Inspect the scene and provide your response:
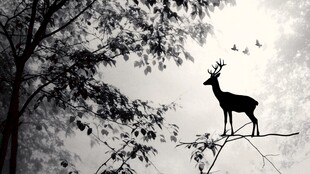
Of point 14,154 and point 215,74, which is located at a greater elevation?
point 14,154

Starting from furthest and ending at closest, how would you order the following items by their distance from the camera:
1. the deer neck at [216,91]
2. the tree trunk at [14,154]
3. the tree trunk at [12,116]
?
1. the tree trunk at [14,154]
2. the tree trunk at [12,116]
3. the deer neck at [216,91]

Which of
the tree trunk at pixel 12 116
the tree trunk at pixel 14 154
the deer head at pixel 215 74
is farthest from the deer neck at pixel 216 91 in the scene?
the tree trunk at pixel 14 154

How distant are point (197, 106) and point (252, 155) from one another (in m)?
11.8

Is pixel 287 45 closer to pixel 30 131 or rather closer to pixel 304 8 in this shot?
pixel 304 8

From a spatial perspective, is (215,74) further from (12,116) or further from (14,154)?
(14,154)

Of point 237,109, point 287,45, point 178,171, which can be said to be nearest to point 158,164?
point 178,171

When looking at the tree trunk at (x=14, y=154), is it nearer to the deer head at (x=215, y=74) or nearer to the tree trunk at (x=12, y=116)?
the tree trunk at (x=12, y=116)

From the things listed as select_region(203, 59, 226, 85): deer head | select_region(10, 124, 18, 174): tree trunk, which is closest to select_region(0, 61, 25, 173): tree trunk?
select_region(10, 124, 18, 174): tree trunk

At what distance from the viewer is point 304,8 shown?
60.3 feet

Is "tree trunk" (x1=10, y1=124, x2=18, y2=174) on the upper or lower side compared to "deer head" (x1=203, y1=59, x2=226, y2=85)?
upper

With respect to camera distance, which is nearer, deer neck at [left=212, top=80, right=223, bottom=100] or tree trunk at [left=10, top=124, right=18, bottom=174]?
deer neck at [left=212, top=80, right=223, bottom=100]

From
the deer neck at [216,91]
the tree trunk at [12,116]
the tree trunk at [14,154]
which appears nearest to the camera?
the deer neck at [216,91]

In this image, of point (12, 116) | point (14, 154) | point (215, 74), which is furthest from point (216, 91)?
point (14, 154)

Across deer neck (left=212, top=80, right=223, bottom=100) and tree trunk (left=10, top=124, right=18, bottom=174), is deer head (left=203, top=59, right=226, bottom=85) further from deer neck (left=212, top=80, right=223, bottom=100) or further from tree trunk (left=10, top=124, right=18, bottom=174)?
tree trunk (left=10, top=124, right=18, bottom=174)
